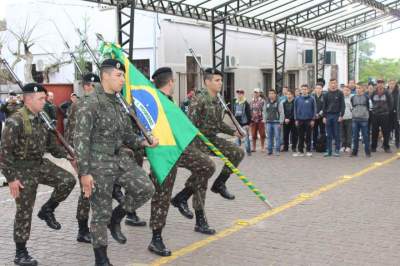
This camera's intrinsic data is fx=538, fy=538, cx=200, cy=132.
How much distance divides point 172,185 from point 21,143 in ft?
4.98

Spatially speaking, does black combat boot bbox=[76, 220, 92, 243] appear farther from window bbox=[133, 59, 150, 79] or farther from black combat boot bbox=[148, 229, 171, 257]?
window bbox=[133, 59, 150, 79]

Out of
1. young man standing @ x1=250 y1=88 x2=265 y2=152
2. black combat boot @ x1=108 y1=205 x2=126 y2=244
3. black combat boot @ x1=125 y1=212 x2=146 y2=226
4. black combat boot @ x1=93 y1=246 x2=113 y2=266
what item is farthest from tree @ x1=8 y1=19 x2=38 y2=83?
black combat boot @ x1=93 y1=246 x2=113 y2=266

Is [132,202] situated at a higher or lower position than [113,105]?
lower

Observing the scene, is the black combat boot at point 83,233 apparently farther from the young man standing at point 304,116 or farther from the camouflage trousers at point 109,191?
the young man standing at point 304,116

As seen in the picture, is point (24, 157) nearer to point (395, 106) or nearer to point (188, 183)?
point (188, 183)

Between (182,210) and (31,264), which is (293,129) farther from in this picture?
(31,264)

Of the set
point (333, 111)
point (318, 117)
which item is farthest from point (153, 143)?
point (318, 117)

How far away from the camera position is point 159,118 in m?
5.52

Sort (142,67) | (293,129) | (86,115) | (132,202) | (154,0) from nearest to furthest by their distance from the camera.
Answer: (86,115)
(132,202)
(293,129)
(154,0)
(142,67)

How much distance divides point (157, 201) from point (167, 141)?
609 mm

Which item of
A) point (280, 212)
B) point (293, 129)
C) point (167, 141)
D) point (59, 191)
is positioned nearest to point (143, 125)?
point (167, 141)

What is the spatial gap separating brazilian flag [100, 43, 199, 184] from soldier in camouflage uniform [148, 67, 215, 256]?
0.51ft

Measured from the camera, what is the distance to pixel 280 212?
7188 mm

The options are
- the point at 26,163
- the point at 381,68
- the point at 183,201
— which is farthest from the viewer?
the point at 381,68
